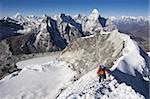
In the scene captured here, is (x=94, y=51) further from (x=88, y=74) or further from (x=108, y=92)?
(x=108, y=92)

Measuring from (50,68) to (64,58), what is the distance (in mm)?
9325

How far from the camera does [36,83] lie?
45312 millimetres

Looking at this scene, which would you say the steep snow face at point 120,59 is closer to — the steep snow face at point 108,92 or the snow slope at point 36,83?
the steep snow face at point 108,92

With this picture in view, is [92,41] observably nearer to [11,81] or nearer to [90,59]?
[90,59]

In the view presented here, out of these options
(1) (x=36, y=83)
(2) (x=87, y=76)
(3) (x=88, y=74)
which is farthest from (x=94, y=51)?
(2) (x=87, y=76)

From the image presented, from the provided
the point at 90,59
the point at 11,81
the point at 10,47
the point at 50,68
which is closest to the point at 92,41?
the point at 90,59

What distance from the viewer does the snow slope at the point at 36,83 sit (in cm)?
4097

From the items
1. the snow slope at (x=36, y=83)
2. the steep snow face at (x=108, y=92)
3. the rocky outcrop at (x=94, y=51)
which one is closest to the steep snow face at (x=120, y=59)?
the rocky outcrop at (x=94, y=51)

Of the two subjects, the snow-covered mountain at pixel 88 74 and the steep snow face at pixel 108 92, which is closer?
the steep snow face at pixel 108 92

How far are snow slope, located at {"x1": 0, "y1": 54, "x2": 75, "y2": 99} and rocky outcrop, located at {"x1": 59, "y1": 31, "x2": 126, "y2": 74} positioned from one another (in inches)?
108

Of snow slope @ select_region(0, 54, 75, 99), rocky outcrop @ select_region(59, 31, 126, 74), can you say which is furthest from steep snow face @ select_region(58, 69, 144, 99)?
rocky outcrop @ select_region(59, 31, 126, 74)

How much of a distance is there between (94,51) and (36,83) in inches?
536

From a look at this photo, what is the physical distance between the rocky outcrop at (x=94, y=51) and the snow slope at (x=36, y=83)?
275cm

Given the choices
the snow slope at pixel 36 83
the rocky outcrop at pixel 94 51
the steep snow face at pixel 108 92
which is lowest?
the snow slope at pixel 36 83
